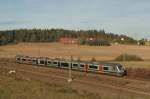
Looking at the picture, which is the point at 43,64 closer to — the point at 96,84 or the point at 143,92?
the point at 96,84

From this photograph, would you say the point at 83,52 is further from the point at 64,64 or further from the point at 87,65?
the point at 87,65

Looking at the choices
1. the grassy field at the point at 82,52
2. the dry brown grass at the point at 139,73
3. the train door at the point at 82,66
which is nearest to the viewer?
the dry brown grass at the point at 139,73

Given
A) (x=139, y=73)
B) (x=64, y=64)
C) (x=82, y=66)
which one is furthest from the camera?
(x=64, y=64)

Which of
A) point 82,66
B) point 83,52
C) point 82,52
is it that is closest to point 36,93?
point 82,66

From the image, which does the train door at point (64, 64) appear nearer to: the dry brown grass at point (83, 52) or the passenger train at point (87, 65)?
the passenger train at point (87, 65)

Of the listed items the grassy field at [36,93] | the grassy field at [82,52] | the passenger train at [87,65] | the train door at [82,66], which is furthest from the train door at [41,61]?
the grassy field at [36,93]

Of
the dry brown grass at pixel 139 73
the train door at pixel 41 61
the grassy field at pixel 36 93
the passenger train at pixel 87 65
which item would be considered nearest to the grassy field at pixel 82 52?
the train door at pixel 41 61

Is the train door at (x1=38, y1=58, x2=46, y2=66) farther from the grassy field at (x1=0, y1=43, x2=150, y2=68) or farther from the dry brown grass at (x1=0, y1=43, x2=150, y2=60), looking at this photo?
the dry brown grass at (x1=0, y1=43, x2=150, y2=60)

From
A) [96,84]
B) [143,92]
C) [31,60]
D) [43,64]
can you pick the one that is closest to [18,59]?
[31,60]

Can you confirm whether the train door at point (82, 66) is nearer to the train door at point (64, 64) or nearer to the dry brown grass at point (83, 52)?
the train door at point (64, 64)

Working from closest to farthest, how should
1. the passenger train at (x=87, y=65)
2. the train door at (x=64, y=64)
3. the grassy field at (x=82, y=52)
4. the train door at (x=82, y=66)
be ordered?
the passenger train at (x=87, y=65) < the train door at (x=82, y=66) < the train door at (x=64, y=64) < the grassy field at (x=82, y=52)

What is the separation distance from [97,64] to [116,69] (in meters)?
5.00

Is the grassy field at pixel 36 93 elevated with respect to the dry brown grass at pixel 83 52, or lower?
elevated

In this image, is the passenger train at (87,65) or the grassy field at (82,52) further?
the grassy field at (82,52)
